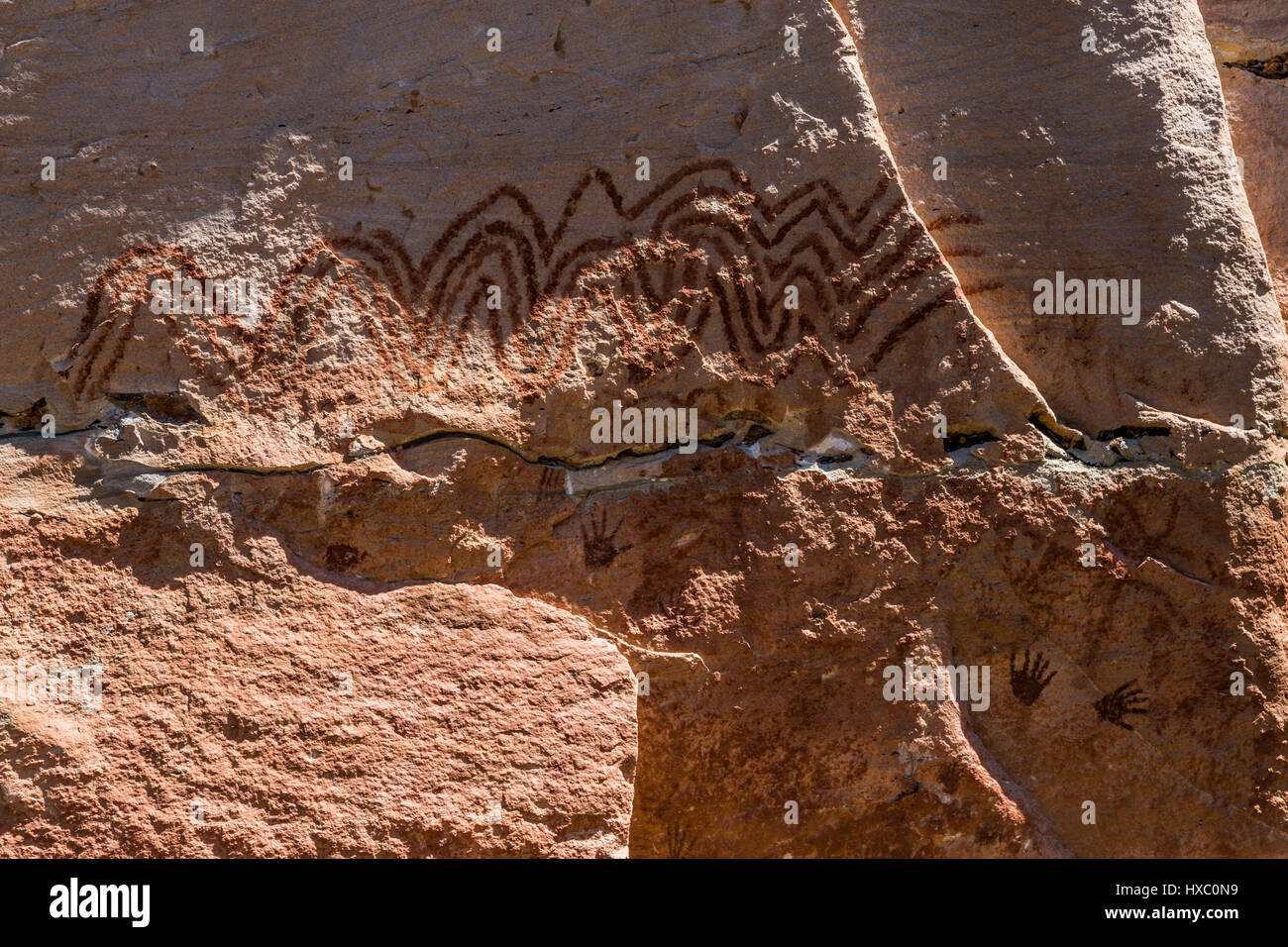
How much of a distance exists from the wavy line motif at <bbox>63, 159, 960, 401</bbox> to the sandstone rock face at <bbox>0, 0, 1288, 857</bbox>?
0.01 meters

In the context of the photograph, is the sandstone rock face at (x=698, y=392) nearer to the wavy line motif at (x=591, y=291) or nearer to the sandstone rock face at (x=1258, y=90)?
the wavy line motif at (x=591, y=291)

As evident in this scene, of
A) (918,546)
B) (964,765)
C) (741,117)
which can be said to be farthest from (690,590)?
(741,117)

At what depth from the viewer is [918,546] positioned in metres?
2.78

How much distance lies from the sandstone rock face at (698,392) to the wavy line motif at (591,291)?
0.04 ft

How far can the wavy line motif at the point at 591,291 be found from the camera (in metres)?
2.69

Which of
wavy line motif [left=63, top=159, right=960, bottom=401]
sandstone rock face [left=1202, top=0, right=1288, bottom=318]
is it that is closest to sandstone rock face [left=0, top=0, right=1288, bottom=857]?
wavy line motif [left=63, top=159, right=960, bottom=401]

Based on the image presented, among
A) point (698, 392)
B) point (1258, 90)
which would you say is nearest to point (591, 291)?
point (698, 392)

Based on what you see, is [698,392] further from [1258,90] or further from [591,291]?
[1258,90]

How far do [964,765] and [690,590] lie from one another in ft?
2.72

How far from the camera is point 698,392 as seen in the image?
109 inches

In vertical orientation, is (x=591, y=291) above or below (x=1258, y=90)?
below

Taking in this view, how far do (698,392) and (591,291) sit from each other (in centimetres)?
38

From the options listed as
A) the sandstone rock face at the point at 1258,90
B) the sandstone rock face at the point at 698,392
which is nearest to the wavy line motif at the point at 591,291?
the sandstone rock face at the point at 698,392

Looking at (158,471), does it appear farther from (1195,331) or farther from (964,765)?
(1195,331)
